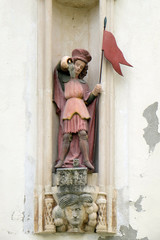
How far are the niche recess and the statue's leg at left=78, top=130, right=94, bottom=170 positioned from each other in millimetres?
122

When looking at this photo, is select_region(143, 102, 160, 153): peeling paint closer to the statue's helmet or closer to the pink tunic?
the pink tunic

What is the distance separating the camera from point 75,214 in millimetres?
10711

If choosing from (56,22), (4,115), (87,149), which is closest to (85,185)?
(87,149)

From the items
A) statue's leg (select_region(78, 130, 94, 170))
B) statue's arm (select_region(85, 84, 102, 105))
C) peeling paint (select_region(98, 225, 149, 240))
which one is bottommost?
peeling paint (select_region(98, 225, 149, 240))

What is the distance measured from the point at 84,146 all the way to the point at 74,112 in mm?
Answer: 368

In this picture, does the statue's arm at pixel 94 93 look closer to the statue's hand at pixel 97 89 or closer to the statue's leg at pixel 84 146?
the statue's hand at pixel 97 89

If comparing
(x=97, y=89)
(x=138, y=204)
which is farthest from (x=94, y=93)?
(x=138, y=204)

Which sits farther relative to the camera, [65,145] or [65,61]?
[65,61]

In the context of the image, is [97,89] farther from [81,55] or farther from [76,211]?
[76,211]

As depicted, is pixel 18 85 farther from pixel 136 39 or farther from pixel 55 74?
pixel 136 39

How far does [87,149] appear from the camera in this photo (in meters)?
10.9

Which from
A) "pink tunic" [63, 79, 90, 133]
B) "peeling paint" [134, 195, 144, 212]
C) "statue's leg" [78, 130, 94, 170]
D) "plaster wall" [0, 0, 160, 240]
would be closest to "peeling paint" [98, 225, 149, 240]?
"plaster wall" [0, 0, 160, 240]

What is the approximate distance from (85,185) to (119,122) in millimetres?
820

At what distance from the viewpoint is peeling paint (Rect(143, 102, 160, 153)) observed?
1105 centimetres
